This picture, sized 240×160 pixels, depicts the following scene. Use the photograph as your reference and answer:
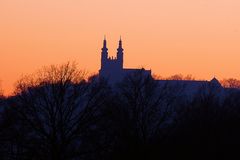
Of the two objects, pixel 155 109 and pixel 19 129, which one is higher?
pixel 155 109

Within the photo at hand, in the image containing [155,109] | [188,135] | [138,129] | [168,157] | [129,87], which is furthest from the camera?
[129,87]

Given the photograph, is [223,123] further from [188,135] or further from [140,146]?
[140,146]

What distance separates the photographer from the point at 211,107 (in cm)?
8562

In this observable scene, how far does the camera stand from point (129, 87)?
3219 inches

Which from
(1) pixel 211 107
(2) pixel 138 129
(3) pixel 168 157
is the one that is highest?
(1) pixel 211 107

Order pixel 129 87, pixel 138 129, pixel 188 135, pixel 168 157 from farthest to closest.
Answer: pixel 129 87
pixel 138 129
pixel 188 135
pixel 168 157

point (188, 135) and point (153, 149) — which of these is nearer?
point (153, 149)

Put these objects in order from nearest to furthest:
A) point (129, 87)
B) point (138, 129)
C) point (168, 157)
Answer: point (168, 157) < point (138, 129) < point (129, 87)

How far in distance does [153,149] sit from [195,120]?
16.8 meters

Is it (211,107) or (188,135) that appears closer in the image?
(188,135)

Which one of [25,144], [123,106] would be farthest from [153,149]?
[123,106]

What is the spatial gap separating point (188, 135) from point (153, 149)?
22.9 feet

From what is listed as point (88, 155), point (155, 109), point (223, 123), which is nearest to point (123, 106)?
point (155, 109)

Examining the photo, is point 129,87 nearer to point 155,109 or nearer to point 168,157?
point 155,109
